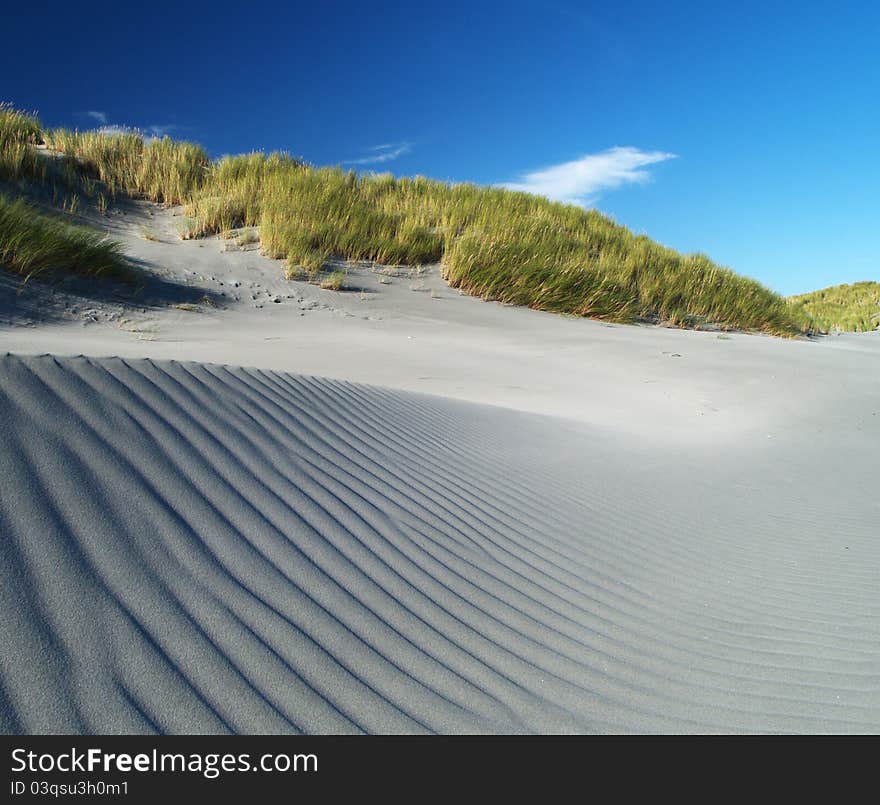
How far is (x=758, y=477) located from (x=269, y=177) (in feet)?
36.9

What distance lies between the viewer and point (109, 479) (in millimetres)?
2264

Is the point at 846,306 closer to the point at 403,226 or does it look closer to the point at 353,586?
the point at 403,226

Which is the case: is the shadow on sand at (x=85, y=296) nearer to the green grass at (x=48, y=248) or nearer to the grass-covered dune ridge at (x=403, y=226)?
the green grass at (x=48, y=248)

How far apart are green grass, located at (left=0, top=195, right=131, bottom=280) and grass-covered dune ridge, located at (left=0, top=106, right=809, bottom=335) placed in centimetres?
268

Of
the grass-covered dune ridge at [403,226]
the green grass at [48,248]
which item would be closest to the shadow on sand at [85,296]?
the green grass at [48,248]

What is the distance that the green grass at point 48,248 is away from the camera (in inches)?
314

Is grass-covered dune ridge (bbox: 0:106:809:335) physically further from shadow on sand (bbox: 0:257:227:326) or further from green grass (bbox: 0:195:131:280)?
green grass (bbox: 0:195:131:280)

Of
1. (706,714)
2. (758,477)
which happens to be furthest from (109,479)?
(758,477)

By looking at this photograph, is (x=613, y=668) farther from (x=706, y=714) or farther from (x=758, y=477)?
(x=758, y=477)

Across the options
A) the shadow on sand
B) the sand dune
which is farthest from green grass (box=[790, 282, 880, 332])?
the sand dune

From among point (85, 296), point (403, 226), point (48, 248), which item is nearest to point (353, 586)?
point (85, 296)

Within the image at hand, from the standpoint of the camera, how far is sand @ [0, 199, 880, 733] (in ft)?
5.75

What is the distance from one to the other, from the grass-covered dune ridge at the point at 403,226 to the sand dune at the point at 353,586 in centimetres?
811
